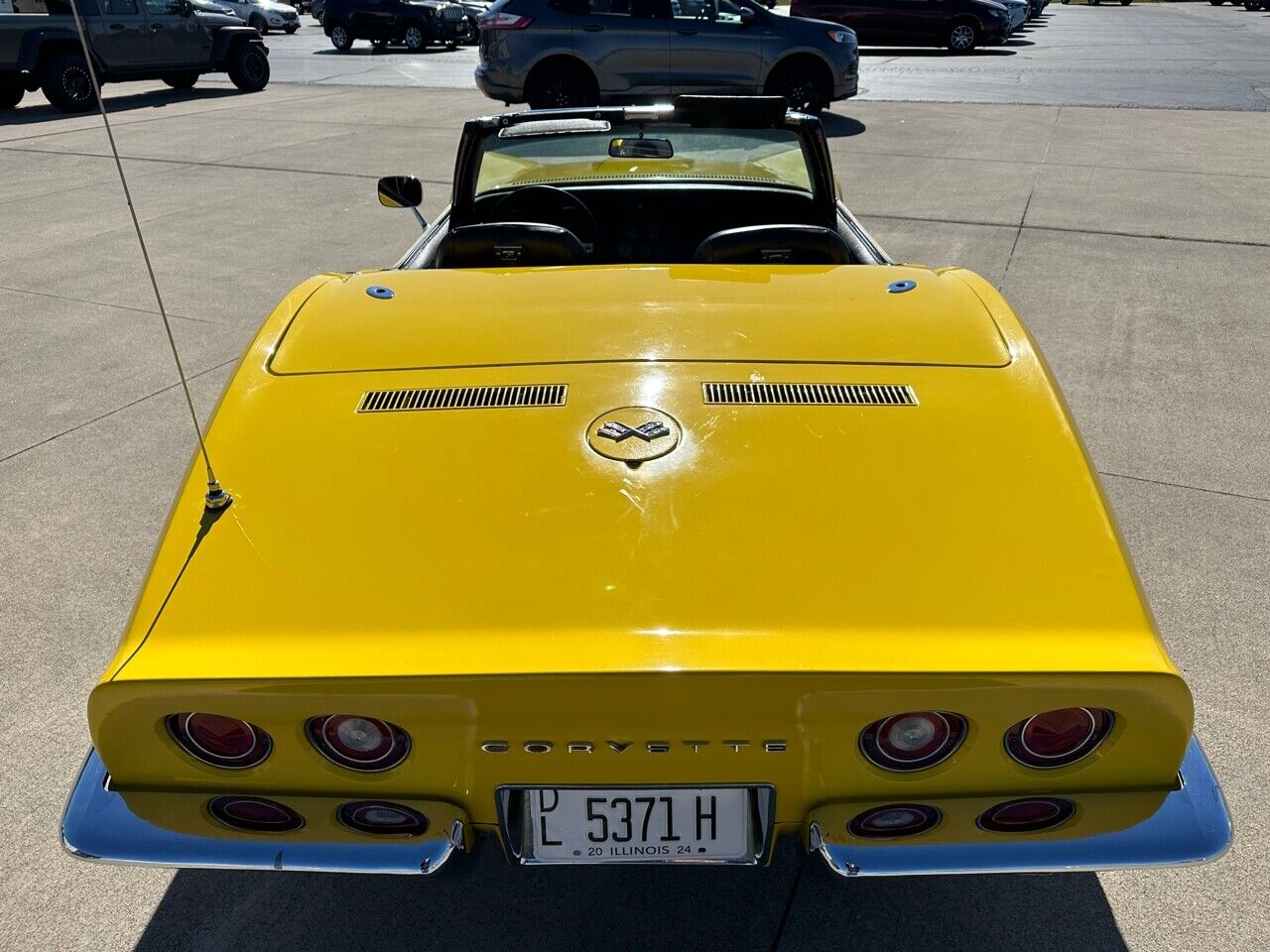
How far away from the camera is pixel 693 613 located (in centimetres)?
165

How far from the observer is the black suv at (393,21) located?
2175cm

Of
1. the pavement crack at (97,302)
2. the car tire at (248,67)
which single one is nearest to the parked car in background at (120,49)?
the car tire at (248,67)

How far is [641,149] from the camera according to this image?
145 inches

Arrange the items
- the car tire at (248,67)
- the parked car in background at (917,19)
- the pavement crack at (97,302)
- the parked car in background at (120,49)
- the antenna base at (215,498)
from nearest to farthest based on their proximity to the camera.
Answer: the antenna base at (215,498), the pavement crack at (97,302), the parked car in background at (120,49), the car tire at (248,67), the parked car in background at (917,19)

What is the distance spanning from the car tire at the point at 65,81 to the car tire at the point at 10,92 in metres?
0.43

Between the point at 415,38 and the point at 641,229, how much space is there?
2091cm

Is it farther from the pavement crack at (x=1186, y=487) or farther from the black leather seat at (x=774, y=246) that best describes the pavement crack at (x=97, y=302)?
the pavement crack at (x=1186, y=487)

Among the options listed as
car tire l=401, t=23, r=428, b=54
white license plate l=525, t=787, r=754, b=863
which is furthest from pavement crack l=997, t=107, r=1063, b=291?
car tire l=401, t=23, r=428, b=54

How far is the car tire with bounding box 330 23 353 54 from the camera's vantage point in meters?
22.2

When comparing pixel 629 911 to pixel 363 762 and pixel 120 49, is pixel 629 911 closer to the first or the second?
pixel 363 762

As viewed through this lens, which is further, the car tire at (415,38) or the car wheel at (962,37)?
the car tire at (415,38)

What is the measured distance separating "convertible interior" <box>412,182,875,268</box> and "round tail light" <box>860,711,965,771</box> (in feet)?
5.91

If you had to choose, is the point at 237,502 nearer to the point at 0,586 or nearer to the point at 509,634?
the point at 509,634

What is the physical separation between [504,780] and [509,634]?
0.24m
